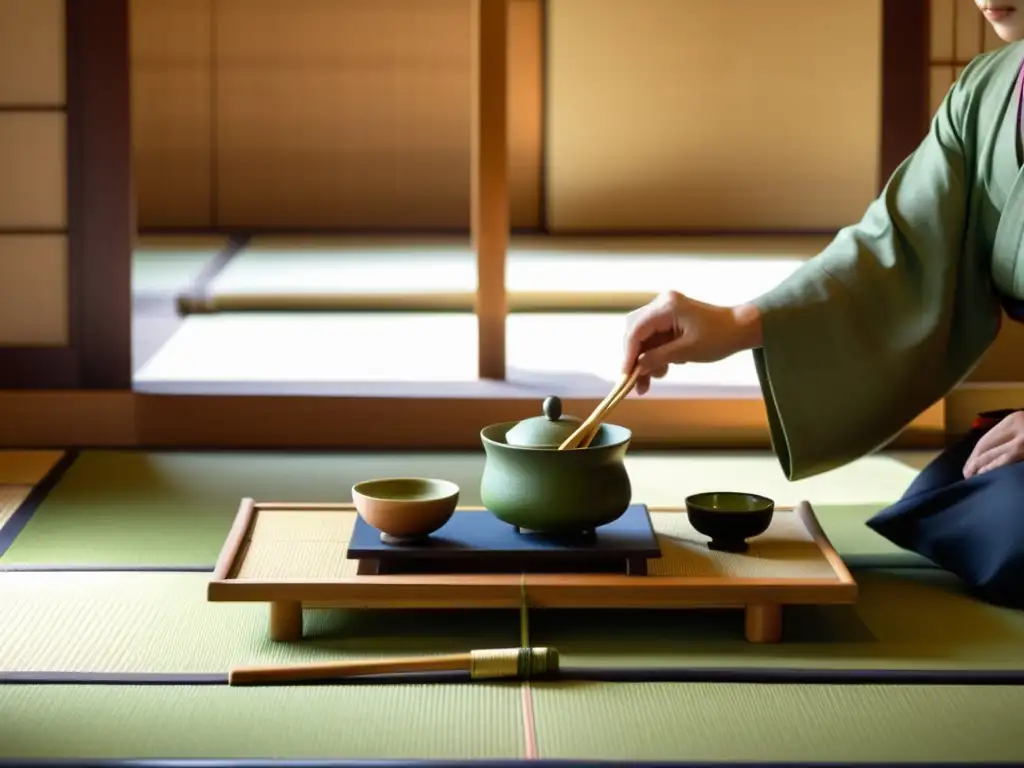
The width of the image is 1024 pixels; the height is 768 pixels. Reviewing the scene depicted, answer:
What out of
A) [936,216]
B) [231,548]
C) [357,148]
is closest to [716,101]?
[357,148]

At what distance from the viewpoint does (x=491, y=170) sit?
401 cm

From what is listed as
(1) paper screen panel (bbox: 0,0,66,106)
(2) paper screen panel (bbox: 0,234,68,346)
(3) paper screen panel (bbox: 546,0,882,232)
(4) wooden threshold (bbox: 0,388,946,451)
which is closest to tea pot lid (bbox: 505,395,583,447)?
(4) wooden threshold (bbox: 0,388,946,451)

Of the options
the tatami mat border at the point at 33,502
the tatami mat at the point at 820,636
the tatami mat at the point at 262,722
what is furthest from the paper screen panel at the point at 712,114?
the tatami mat at the point at 262,722

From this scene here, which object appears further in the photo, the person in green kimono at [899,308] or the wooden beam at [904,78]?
the wooden beam at [904,78]

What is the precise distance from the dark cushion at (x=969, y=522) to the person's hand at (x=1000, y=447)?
3cm

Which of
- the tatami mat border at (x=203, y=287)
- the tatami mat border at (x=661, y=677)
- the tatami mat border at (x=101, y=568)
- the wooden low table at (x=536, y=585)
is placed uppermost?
the tatami mat border at (x=203, y=287)

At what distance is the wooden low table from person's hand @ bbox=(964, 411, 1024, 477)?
36 centimetres

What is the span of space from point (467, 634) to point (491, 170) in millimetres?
1984

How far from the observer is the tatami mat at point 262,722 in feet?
5.91

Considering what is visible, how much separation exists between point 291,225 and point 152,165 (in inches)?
33.9

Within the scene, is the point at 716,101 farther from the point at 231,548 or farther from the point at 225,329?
the point at 231,548

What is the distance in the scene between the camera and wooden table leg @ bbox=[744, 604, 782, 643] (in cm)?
224

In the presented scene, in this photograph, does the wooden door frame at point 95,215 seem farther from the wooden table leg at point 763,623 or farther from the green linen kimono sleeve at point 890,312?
the wooden table leg at point 763,623

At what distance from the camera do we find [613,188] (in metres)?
8.24
